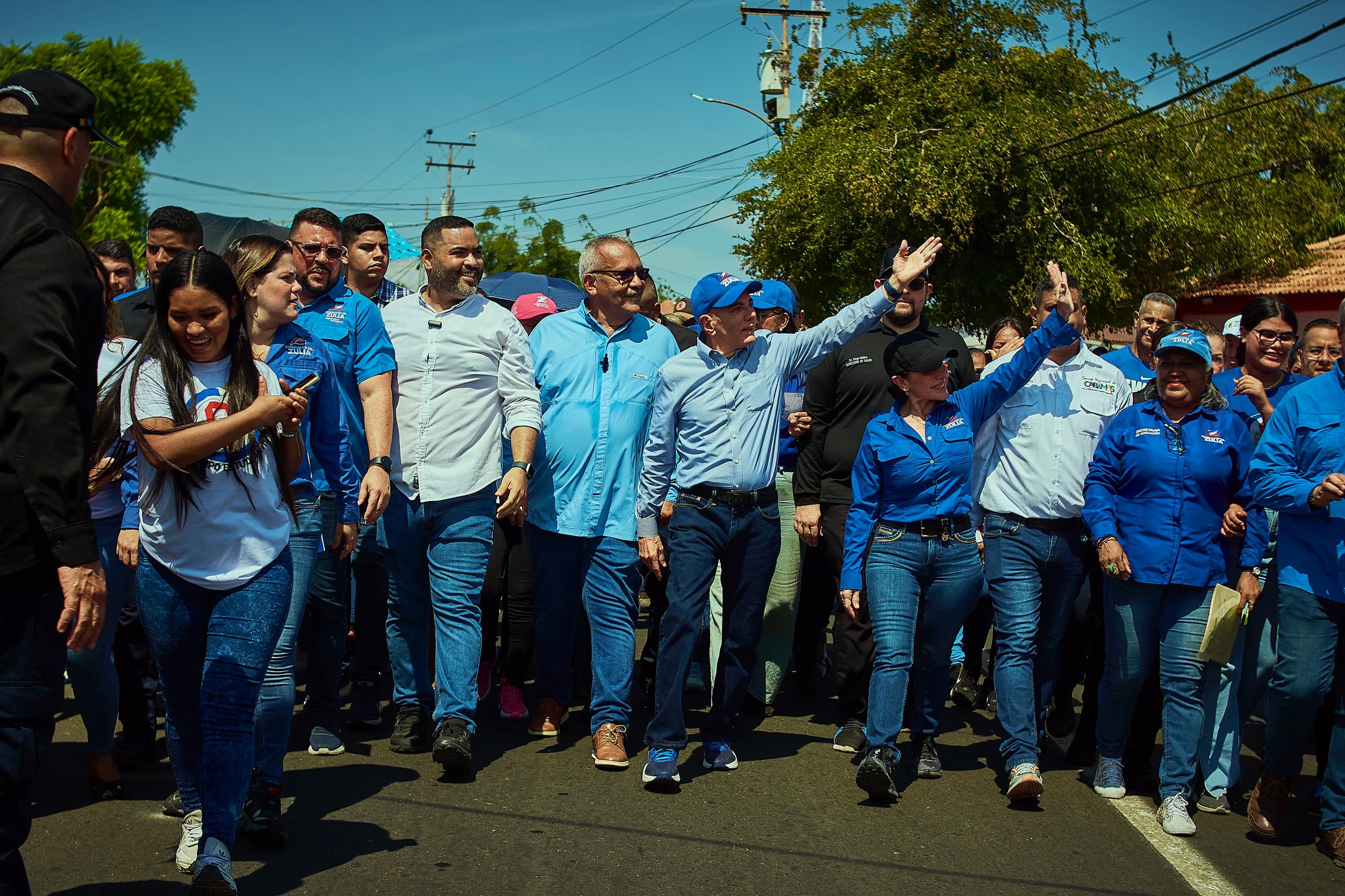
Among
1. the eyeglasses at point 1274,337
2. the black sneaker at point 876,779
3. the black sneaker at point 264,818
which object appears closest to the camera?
the black sneaker at point 264,818

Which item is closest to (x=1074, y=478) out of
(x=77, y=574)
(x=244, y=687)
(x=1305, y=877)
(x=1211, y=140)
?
(x=1305, y=877)

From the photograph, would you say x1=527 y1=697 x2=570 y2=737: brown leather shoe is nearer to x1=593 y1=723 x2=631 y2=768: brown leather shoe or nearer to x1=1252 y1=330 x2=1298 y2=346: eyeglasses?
x1=593 y1=723 x2=631 y2=768: brown leather shoe

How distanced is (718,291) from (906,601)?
1.70 meters

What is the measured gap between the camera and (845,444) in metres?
6.61

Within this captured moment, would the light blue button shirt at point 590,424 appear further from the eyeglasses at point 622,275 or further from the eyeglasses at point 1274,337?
the eyeglasses at point 1274,337

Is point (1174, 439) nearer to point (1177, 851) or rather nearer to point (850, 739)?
point (1177, 851)

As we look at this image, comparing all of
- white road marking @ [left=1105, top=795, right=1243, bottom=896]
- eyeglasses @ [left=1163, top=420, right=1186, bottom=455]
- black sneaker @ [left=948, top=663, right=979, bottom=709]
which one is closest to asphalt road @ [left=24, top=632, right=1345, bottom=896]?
white road marking @ [left=1105, top=795, right=1243, bottom=896]

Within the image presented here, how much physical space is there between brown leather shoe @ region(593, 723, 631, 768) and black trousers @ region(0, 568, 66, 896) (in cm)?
293

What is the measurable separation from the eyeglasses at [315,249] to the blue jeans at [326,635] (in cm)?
142

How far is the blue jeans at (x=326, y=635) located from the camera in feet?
18.8

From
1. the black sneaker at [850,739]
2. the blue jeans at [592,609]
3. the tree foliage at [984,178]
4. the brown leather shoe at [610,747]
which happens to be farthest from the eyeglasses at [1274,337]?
the tree foliage at [984,178]

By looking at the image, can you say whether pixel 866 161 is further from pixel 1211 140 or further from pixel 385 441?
pixel 385 441

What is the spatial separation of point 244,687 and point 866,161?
652 inches

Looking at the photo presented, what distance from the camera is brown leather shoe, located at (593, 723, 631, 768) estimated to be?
18.6 feet
